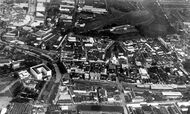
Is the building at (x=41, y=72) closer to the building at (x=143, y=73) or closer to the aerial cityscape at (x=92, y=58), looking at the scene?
the aerial cityscape at (x=92, y=58)

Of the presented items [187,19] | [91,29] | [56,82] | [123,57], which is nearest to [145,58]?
[123,57]

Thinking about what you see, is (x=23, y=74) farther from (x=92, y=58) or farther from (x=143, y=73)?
(x=143, y=73)

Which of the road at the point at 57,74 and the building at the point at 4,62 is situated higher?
the building at the point at 4,62

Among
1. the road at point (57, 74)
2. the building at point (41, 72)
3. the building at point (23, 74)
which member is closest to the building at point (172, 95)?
the road at point (57, 74)

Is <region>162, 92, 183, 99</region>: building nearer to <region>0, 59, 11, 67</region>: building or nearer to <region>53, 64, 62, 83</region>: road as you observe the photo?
<region>53, 64, 62, 83</region>: road

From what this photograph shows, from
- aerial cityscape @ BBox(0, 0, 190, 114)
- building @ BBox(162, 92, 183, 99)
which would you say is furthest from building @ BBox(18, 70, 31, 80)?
building @ BBox(162, 92, 183, 99)

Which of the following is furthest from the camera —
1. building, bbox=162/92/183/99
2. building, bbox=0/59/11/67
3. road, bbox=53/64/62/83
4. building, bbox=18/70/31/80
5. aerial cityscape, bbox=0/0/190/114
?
building, bbox=0/59/11/67

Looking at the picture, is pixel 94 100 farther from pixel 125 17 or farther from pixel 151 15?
pixel 151 15
